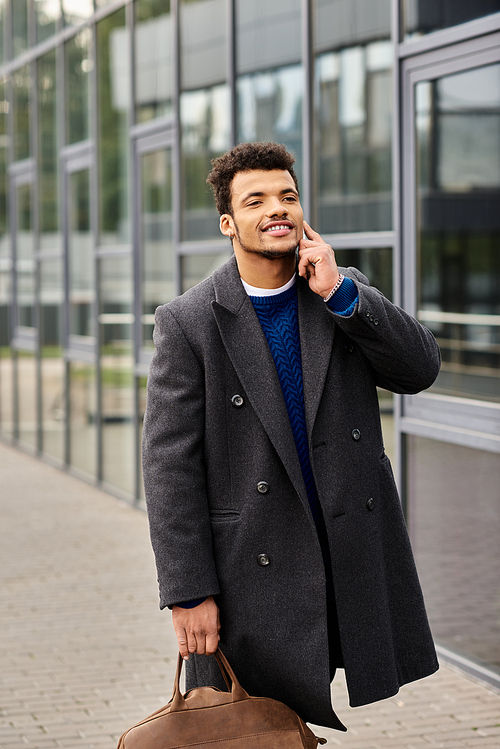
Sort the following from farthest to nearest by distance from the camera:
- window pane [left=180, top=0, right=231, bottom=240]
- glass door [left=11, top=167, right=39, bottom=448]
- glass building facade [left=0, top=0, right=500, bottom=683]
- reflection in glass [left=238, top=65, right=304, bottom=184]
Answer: glass door [left=11, top=167, right=39, bottom=448] < window pane [left=180, top=0, right=231, bottom=240] < reflection in glass [left=238, top=65, right=304, bottom=184] < glass building facade [left=0, top=0, right=500, bottom=683]

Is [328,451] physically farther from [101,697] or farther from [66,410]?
[66,410]

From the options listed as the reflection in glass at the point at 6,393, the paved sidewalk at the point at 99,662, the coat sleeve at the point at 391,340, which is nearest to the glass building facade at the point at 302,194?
the reflection in glass at the point at 6,393

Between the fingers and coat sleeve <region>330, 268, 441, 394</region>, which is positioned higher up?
the fingers

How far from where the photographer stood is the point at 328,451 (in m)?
2.80

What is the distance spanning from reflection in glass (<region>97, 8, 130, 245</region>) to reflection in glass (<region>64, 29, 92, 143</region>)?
42 cm

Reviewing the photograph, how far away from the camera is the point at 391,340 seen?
107 inches

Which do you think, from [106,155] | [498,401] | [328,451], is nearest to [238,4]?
[106,155]

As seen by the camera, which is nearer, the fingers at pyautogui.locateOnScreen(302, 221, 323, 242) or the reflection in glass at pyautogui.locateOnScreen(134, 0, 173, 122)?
the fingers at pyautogui.locateOnScreen(302, 221, 323, 242)

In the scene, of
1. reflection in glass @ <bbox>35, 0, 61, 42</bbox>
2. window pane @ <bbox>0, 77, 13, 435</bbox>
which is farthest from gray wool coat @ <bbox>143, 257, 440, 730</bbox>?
window pane @ <bbox>0, 77, 13, 435</bbox>

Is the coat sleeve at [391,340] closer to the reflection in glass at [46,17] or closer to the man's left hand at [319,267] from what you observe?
the man's left hand at [319,267]

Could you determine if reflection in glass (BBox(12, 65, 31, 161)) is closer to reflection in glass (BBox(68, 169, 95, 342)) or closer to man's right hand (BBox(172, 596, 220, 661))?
reflection in glass (BBox(68, 169, 95, 342))

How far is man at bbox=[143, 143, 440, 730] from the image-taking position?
2.75 metres

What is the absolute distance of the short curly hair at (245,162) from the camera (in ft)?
9.07

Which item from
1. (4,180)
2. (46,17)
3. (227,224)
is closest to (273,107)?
(227,224)
